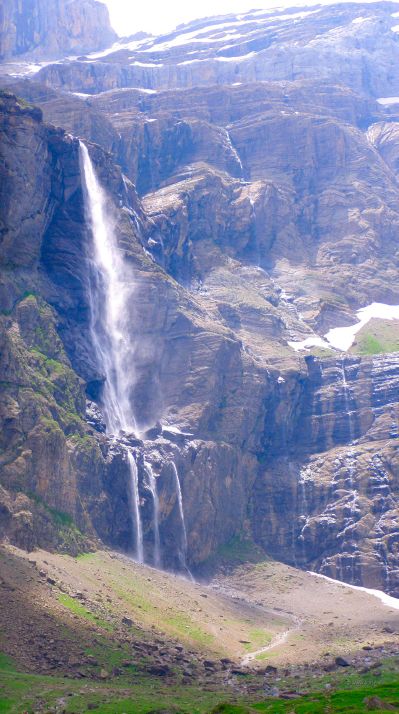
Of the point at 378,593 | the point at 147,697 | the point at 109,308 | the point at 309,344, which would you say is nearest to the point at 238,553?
the point at 378,593

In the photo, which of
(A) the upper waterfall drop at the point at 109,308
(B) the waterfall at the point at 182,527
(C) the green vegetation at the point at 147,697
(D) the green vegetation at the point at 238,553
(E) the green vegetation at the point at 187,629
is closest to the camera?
(C) the green vegetation at the point at 147,697

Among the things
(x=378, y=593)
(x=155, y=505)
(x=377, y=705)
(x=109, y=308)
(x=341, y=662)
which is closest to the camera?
(x=377, y=705)

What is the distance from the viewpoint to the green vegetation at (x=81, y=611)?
348ft

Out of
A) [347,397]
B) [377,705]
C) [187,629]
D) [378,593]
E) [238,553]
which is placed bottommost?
[378,593]

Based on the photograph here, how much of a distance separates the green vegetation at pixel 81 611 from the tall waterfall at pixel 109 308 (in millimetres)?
43454

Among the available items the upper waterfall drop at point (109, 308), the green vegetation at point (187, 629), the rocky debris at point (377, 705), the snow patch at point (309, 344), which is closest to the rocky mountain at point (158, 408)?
the upper waterfall drop at point (109, 308)

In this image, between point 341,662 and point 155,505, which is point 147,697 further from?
point 155,505

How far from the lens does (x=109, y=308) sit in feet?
530

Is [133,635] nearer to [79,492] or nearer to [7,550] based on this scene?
[7,550]

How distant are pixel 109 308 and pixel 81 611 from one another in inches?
2389

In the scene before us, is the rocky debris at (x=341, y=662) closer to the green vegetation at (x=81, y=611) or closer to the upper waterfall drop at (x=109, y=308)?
the green vegetation at (x=81, y=611)

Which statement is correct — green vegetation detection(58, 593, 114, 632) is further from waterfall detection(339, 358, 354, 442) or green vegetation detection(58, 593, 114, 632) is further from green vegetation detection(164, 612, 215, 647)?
waterfall detection(339, 358, 354, 442)

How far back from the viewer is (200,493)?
152 meters

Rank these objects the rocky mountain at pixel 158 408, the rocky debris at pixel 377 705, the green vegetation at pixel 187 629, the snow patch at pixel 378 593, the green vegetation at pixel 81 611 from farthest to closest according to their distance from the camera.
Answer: the snow patch at pixel 378 593
the rocky mountain at pixel 158 408
the green vegetation at pixel 187 629
the green vegetation at pixel 81 611
the rocky debris at pixel 377 705
